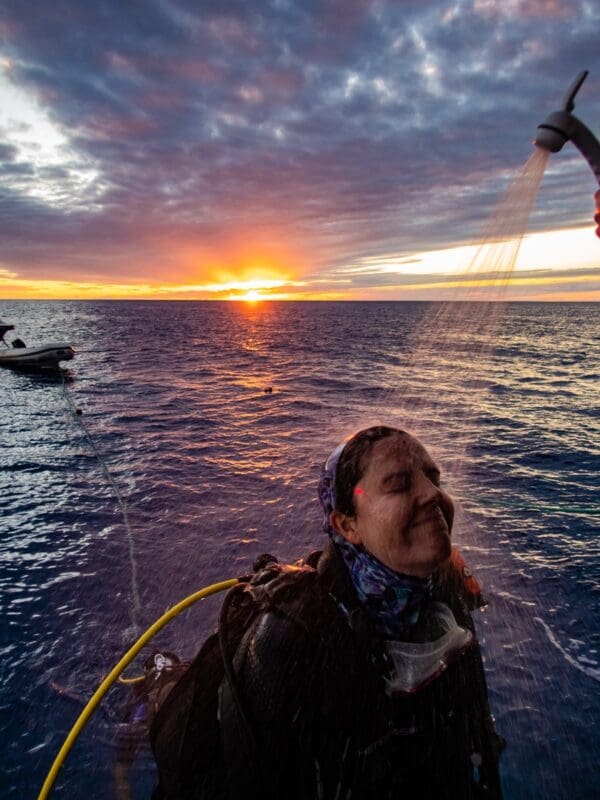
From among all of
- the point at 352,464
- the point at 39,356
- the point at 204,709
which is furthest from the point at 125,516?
the point at 39,356

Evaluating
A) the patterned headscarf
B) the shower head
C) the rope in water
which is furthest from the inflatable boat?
the patterned headscarf

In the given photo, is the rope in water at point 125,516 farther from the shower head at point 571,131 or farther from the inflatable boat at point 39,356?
the inflatable boat at point 39,356

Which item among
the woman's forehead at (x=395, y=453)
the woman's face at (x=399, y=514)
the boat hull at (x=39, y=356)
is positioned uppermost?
the woman's forehead at (x=395, y=453)

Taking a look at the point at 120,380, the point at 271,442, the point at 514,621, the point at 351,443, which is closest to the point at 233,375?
the point at 120,380

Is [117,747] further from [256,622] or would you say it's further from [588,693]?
[588,693]

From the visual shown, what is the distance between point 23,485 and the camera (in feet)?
37.3

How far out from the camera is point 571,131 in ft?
8.61

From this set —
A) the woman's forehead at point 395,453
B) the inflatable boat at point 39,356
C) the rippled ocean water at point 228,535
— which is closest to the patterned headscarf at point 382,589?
the woman's forehead at point 395,453

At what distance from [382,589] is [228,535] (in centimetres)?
746

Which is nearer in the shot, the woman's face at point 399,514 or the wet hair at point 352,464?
the woman's face at point 399,514

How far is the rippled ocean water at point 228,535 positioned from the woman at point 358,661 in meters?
3.48

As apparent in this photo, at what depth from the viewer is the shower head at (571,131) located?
2602mm

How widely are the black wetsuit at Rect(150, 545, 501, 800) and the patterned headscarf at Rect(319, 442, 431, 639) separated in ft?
0.20

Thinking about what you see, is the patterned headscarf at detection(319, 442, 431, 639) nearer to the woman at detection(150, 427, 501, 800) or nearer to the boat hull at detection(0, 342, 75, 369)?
the woman at detection(150, 427, 501, 800)
